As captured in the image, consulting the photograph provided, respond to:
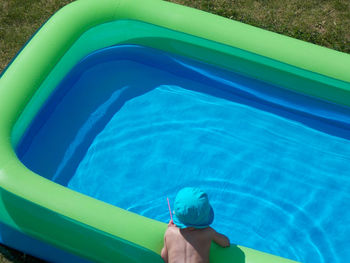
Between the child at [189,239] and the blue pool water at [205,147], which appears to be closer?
the child at [189,239]

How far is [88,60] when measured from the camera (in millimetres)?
4402

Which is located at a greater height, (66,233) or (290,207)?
(66,233)

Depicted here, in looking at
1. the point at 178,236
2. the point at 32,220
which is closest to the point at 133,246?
the point at 178,236

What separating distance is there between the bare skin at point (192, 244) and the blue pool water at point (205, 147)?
67cm

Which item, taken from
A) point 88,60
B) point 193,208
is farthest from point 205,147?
point 193,208

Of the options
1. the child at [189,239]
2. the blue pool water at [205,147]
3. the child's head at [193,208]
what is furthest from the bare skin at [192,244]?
the blue pool water at [205,147]

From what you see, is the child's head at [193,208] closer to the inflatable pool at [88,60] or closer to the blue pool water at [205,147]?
the inflatable pool at [88,60]

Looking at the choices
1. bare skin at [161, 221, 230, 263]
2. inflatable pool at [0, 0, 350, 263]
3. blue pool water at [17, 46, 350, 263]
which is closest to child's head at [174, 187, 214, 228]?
bare skin at [161, 221, 230, 263]

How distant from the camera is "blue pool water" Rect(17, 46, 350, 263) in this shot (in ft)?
12.2

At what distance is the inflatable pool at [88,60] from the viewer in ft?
10.3

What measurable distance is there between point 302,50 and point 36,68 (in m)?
1.77

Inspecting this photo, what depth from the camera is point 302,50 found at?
396 cm

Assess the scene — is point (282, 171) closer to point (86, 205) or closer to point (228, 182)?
point (228, 182)

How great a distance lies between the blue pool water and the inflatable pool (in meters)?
0.12
